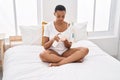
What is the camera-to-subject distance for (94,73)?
1.76m

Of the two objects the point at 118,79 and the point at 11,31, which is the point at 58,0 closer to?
the point at 11,31

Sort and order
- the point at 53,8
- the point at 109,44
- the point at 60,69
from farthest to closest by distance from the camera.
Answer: the point at 109,44 → the point at 53,8 → the point at 60,69

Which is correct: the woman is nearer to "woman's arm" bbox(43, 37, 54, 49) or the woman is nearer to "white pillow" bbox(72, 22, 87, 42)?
"woman's arm" bbox(43, 37, 54, 49)

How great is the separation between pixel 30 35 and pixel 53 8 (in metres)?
0.65

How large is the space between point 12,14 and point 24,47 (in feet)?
2.55

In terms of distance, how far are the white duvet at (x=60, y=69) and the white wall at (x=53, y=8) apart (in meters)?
0.89

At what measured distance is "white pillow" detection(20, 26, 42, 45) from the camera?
8.64 ft

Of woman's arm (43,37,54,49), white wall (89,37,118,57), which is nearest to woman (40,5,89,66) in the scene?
woman's arm (43,37,54,49)

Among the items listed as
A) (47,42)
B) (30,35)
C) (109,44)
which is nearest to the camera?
(47,42)

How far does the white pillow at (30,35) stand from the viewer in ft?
8.64

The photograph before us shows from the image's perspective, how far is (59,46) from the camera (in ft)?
7.24

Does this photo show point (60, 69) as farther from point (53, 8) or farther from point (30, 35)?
point (53, 8)

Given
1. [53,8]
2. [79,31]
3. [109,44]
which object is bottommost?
[109,44]

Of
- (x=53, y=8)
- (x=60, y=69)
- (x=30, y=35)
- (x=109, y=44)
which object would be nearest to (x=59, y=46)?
(x=60, y=69)
